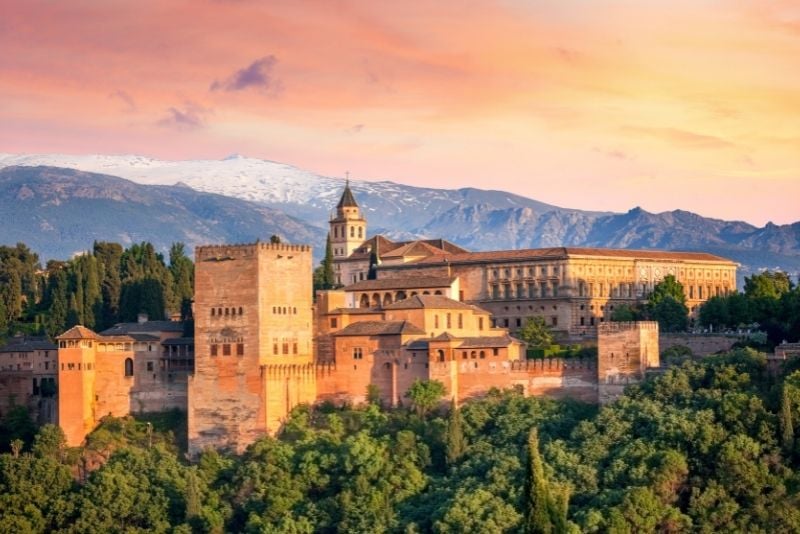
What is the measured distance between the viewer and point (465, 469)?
61.4m

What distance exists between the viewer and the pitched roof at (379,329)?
68.8 metres

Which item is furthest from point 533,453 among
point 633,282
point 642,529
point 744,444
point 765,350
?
point 633,282

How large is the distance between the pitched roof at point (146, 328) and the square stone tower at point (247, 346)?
520cm

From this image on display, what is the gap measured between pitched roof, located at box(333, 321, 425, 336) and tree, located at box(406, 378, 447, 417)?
9.40 feet

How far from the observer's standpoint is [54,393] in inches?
2904

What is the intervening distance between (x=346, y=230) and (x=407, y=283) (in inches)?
1027

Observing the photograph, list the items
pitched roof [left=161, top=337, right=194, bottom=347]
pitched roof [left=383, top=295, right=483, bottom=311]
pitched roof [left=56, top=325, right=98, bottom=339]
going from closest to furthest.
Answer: pitched roof [left=56, top=325, right=98, bottom=339], pitched roof [left=383, top=295, right=483, bottom=311], pitched roof [left=161, top=337, right=194, bottom=347]

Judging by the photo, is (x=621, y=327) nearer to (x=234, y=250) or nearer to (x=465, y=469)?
(x=465, y=469)

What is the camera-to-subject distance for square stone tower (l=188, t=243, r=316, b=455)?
67.4 meters

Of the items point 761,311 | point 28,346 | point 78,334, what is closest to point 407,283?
point 761,311

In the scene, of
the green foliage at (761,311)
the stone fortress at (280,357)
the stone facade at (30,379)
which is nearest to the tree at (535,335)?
the stone fortress at (280,357)

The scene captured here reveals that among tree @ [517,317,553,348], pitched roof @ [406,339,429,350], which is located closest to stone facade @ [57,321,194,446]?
pitched roof @ [406,339,429,350]

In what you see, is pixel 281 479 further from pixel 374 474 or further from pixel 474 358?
pixel 474 358

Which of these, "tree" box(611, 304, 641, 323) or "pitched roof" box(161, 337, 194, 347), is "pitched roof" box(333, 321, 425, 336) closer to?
"pitched roof" box(161, 337, 194, 347)
